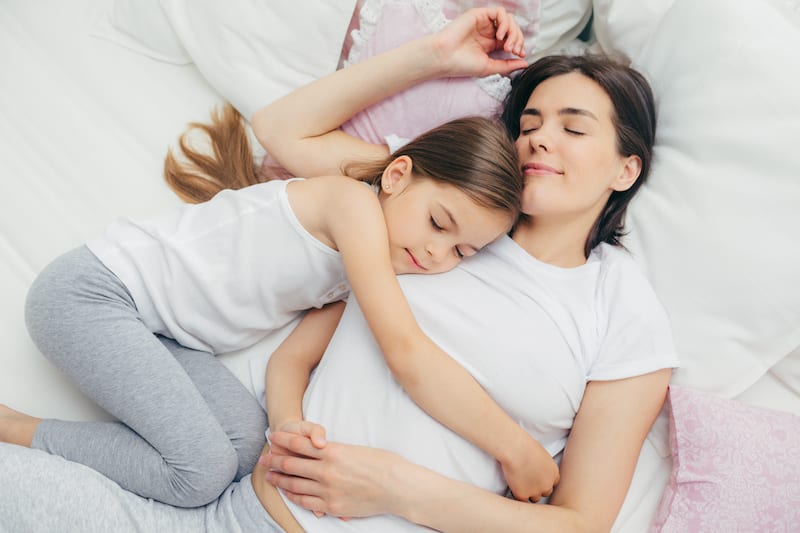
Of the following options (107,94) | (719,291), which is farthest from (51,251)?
(719,291)

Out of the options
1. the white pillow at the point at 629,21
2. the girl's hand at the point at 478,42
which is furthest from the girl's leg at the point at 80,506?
the white pillow at the point at 629,21

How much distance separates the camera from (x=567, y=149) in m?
1.40


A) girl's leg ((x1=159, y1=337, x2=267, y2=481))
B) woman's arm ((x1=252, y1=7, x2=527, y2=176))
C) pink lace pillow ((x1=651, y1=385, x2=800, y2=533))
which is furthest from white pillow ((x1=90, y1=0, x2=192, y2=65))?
pink lace pillow ((x1=651, y1=385, x2=800, y2=533))

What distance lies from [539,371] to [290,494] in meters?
0.53

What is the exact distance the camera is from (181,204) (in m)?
1.67

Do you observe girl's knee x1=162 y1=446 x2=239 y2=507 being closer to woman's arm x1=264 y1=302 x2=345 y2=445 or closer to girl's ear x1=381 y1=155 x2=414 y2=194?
woman's arm x1=264 y1=302 x2=345 y2=445

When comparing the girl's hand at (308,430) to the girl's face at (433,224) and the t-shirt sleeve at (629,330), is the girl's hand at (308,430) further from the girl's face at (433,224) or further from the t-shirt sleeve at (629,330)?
the t-shirt sleeve at (629,330)

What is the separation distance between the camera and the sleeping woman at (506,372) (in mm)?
1234

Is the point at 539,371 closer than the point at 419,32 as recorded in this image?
Yes

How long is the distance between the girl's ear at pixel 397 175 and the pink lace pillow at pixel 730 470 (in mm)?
723

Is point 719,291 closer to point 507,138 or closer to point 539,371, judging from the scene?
point 539,371

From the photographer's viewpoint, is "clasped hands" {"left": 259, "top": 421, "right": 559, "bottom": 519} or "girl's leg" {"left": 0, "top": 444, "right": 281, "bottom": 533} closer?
"girl's leg" {"left": 0, "top": 444, "right": 281, "bottom": 533}

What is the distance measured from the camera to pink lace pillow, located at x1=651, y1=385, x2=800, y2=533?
129 cm

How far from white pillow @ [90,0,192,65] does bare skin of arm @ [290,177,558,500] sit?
32.4 inches
